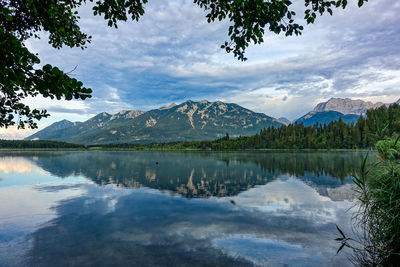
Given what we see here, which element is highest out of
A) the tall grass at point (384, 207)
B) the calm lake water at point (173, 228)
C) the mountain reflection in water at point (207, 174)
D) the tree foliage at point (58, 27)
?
the tree foliage at point (58, 27)

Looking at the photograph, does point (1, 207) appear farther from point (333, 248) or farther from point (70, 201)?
point (333, 248)

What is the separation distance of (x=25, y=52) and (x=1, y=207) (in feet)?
95.9

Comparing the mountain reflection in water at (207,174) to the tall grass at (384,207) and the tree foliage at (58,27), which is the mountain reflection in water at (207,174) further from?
the tree foliage at (58,27)

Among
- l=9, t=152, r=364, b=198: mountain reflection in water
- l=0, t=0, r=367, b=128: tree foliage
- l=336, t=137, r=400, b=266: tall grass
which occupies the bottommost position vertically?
l=9, t=152, r=364, b=198: mountain reflection in water

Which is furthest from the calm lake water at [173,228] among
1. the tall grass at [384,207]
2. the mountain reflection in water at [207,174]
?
the mountain reflection in water at [207,174]

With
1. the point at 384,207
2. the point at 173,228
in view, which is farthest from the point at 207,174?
the point at 384,207

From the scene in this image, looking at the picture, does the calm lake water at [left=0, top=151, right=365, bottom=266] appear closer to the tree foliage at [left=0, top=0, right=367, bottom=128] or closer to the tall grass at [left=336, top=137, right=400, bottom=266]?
the tall grass at [left=336, top=137, right=400, bottom=266]

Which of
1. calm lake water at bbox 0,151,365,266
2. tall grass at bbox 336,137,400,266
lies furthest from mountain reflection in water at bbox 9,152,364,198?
calm lake water at bbox 0,151,365,266

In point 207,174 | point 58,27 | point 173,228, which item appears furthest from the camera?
point 207,174

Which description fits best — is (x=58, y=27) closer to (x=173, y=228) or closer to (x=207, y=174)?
(x=173, y=228)

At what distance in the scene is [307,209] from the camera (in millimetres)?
24125

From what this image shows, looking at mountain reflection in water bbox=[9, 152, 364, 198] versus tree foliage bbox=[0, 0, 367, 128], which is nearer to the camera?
tree foliage bbox=[0, 0, 367, 128]

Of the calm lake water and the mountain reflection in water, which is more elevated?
the calm lake water

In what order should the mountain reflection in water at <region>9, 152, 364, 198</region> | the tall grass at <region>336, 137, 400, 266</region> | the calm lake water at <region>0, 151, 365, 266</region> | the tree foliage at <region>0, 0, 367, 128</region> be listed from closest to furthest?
the tree foliage at <region>0, 0, 367, 128</region> < the tall grass at <region>336, 137, 400, 266</region> < the calm lake water at <region>0, 151, 365, 266</region> < the mountain reflection in water at <region>9, 152, 364, 198</region>
